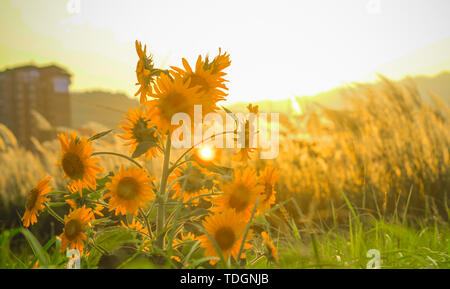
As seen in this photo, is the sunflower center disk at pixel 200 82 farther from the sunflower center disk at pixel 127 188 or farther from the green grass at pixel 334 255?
the green grass at pixel 334 255

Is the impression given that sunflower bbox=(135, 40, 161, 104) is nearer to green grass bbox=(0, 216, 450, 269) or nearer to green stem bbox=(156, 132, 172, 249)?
green stem bbox=(156, 132, 172, 249)

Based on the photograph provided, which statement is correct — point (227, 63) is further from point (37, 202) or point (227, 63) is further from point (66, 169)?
point (37, 202)

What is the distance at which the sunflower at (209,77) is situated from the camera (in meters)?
0.84

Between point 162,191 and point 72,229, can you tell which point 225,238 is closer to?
point 162,191

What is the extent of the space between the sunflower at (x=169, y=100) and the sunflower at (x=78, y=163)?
20cm

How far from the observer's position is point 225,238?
821 mm

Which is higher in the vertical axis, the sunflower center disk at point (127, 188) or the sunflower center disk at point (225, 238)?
the sunflower center disk at point (127, 188)

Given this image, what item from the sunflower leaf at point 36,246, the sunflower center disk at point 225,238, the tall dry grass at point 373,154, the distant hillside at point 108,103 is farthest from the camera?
the tall dry grass at point 373,154

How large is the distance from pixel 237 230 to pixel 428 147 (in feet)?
7.50

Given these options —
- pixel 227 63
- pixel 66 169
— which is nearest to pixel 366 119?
pixel 227 63

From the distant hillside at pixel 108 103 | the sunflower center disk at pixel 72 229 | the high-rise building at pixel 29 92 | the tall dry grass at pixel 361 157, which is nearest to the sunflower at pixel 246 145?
the distant hillside at pixel 108 103

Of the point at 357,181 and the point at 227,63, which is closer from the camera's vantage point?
the point at 227,63
